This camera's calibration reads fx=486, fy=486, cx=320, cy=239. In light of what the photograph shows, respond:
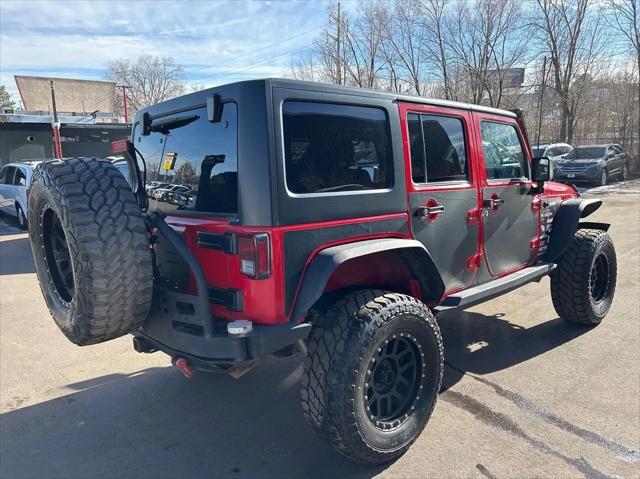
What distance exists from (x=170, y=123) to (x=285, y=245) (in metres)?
1.28

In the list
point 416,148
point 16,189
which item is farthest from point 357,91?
point 16,189

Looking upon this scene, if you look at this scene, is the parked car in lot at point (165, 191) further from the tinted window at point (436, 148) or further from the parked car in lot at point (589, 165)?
the parked car in lot at point (589, 165)

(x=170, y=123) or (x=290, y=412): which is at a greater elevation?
(x=170, y=123)

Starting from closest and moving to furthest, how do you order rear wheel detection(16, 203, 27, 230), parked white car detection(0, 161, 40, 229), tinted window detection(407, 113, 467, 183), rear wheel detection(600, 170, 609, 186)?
tinted window detection(407, 113, 467, 183) → parked white car detection(0, 161, 40, 229) → rear wheel detection(16, 203, 27, 230) → rear wheel detection(600, 170, 609, 186)

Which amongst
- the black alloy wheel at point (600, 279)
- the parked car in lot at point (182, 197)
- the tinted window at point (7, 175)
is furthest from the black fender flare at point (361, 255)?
the tinted window at point (7, 175)

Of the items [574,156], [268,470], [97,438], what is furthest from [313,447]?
[574,156]

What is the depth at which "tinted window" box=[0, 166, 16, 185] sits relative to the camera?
12.0 m

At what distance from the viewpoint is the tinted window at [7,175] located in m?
12.0

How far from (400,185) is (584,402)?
202 centimetres

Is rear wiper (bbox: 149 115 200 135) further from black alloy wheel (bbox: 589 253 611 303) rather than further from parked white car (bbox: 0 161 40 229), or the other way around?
parked white car (bbox: 0 161 40 229)

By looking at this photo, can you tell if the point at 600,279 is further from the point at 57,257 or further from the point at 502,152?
the point at 57,257

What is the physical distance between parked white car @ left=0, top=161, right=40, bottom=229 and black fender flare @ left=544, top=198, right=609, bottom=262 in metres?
10.7

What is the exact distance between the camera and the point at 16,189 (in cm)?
1146

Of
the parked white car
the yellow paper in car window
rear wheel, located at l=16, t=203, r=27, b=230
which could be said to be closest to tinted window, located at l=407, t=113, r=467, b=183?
the yellow paper in car window
